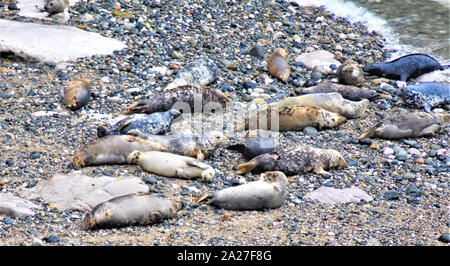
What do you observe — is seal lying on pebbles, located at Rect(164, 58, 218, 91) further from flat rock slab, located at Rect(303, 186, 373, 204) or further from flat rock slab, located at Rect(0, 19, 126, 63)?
flat rock slab, located at Rect(303, 186, 373, 204)

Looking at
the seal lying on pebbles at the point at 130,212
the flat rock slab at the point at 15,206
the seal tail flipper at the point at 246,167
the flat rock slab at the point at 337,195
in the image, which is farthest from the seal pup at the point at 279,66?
the flat rock slab at the point at 15,206

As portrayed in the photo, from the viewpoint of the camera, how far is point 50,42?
701 centimetres

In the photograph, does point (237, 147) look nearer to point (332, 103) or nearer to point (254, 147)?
point (254, 147)

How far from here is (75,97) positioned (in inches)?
237

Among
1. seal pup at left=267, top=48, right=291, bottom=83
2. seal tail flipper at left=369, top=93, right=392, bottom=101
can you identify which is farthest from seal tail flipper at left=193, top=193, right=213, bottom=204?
seal tail flipper at left=369, top=93, right=392, bottom=101

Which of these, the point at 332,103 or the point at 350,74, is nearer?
the point at 332,103

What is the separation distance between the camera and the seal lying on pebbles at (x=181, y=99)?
614 cm

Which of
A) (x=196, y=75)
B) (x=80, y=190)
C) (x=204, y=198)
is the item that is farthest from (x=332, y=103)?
(x=80, y=190)

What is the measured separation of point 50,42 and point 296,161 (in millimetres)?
3461

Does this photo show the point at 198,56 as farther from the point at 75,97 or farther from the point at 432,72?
the point at 432,72

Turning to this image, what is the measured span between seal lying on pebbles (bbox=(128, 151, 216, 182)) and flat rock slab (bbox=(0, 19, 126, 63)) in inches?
96.1

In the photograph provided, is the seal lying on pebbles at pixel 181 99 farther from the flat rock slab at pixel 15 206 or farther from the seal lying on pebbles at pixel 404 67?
the seal lying on pebbles at pixel 404 67

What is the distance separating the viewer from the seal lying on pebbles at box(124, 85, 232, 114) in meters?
6.14

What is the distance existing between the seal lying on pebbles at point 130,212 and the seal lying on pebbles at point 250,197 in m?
0.37
